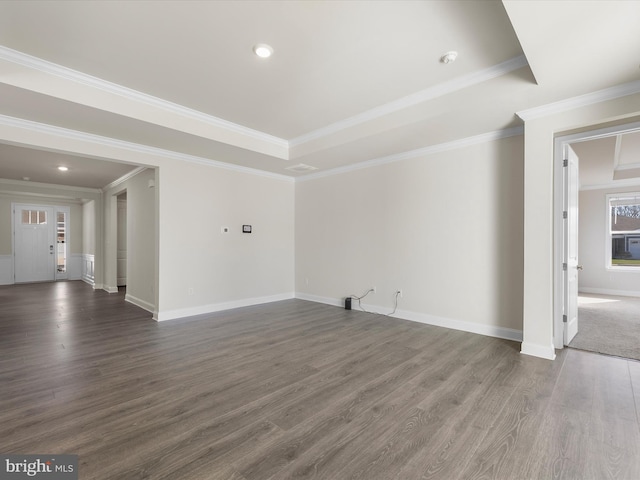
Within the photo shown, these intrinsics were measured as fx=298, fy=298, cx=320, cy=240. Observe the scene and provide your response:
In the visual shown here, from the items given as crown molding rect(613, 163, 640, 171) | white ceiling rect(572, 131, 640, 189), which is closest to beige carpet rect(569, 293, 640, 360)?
white ceiling rect(572, 131, 640, 189)

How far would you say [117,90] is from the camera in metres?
3.27

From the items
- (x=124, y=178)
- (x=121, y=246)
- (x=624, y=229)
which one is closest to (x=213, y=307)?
(x=124, y=178)

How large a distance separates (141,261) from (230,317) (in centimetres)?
227

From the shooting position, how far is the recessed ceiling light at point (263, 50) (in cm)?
260

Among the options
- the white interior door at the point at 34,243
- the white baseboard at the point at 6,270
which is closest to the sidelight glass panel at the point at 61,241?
the white interior door at the point at 34,243

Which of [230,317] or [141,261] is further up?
[141,261]

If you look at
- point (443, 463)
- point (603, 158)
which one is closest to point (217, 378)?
point (443, 463)

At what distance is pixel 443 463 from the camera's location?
1.68 metres

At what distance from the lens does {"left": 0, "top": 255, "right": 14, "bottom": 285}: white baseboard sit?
27.5ft

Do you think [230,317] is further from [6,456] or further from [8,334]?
[6,456]

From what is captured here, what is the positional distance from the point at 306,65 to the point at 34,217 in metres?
10.6

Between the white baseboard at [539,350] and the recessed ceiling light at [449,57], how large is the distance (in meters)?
3.07

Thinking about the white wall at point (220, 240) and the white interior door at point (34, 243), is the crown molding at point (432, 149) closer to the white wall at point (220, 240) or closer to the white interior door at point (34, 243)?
the white wall at point (220, 240)

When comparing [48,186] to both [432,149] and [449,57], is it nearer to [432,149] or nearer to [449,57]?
[432,149]
